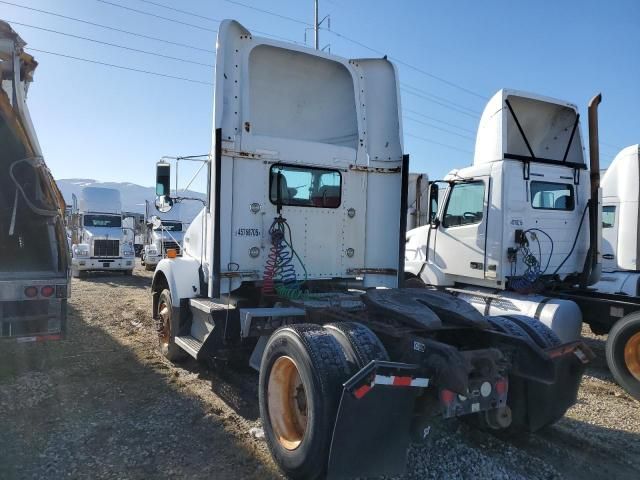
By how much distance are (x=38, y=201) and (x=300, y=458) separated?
13.7ft

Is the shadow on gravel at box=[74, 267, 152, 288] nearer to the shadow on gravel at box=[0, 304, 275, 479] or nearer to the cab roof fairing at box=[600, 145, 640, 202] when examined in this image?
the shadow on gravel at box=[0, 304, 275, 479]

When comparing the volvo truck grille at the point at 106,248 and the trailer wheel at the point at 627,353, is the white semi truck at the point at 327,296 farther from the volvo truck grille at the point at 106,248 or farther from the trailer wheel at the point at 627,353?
the volvo truck grille at the point at 106,248

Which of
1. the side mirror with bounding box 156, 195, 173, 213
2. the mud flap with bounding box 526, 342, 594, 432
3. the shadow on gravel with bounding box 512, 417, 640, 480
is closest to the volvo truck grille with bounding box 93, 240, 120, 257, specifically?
the side mirror with bounding box 156, 195, 173, 213

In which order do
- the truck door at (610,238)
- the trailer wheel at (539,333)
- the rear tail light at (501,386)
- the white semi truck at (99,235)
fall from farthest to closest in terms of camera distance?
the white semi truck at (99,235) → the truck door at (610,238) → the trailer wheel at (539,333) → the rear tail light at (501,386)

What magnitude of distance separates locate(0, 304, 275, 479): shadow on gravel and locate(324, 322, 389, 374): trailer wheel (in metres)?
1.10

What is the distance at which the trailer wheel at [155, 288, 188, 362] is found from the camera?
5.95 m

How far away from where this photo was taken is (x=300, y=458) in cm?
313

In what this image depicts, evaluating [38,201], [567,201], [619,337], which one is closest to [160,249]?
[38,201]

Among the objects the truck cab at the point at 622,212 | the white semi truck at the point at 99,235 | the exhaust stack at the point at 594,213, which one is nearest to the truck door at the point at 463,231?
the exhaust stack at the point at 594,213

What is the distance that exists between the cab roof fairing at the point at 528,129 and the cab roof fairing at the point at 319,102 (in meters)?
2.48

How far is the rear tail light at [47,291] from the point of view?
16.2 feet

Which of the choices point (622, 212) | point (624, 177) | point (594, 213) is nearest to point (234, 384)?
point (594, 213)

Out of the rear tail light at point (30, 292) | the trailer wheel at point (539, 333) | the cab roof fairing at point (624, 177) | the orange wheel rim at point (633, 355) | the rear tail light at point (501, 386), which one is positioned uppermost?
the cab roof fairing at point (624, 177)

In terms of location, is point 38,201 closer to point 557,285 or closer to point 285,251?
point 285,251
